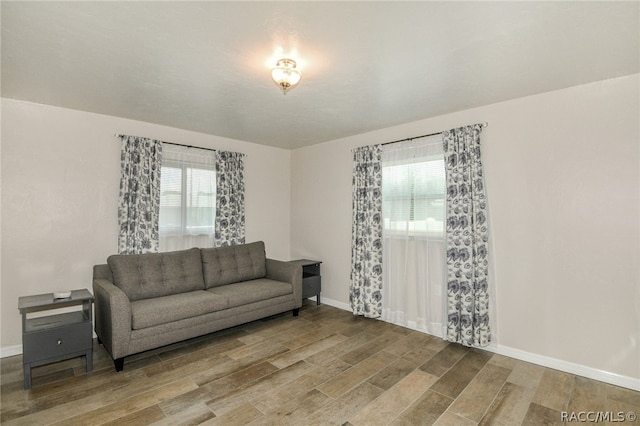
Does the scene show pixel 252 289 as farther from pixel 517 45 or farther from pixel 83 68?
pixel 517 45

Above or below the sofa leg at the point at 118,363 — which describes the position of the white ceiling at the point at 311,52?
above

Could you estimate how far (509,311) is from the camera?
10.4 feet

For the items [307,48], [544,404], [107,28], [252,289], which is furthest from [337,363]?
[107,28]

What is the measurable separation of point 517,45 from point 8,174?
4.64 meters

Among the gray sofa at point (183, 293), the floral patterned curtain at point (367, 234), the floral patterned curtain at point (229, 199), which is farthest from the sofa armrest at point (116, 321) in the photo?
the floral patterned curtain at point (367, 234)

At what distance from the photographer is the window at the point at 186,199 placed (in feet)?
13.5

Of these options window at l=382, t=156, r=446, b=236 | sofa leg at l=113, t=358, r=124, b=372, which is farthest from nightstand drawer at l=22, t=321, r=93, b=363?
window at l=382, t=156, r=446, b=236

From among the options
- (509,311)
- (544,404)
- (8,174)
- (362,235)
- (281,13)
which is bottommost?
(544,404)

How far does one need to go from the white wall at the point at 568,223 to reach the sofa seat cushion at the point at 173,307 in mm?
3052

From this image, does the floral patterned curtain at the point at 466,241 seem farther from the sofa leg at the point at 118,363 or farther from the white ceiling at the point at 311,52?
the sofa leg at the point at 118,363

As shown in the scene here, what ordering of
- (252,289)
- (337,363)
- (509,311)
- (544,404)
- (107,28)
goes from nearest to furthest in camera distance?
(107,28) → (544,404) → (337,363) → (509,311) → (252,289)

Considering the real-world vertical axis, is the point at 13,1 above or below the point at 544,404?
above

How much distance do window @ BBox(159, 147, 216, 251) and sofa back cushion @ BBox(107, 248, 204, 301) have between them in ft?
1.31

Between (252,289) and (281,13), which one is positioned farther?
(252,289)
